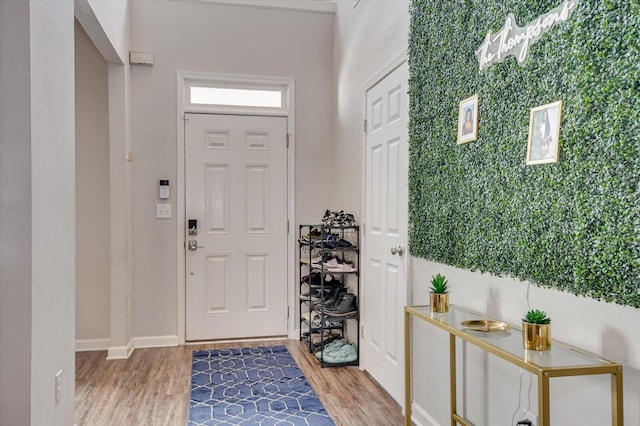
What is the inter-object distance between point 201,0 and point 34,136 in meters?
2.85

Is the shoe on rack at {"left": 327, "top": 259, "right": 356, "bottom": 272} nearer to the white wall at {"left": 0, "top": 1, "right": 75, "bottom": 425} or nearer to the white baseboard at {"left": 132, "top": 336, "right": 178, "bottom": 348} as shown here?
the white baseboard at {"left": 132, "top": 336, "right": 178, "bottom": 348}

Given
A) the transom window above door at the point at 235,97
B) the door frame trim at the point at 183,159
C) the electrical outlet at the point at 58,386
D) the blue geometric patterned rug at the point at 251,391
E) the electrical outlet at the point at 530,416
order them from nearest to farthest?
the electrical outlet at the point at 530,416 < the electrical outlet at the point at 58,386 < the blue geometric patterned rug at the point at 251,391 < the door frame trim at the point at 183,159 < the transom window above door at the point at 235,97

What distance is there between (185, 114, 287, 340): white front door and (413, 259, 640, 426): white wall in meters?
1.99

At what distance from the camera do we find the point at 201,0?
13.8 ft

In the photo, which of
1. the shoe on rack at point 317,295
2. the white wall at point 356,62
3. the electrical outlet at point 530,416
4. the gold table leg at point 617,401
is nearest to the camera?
the gold table leg at point 617,401

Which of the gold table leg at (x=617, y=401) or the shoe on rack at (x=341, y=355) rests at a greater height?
the gold table leg at (x=617, y=401)

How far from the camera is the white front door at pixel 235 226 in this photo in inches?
166

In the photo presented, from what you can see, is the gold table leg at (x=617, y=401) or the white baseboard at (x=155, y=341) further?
the white baseboard at (x=155, y=341)

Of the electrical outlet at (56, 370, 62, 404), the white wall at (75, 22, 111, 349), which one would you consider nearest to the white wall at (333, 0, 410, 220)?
the white wall at (75, 22, 111, 349)

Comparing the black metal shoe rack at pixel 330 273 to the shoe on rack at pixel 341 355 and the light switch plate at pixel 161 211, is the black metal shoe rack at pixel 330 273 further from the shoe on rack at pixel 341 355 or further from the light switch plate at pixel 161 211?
the light switch plate at pixel 161 211

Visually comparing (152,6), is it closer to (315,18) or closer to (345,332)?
(315,18)
